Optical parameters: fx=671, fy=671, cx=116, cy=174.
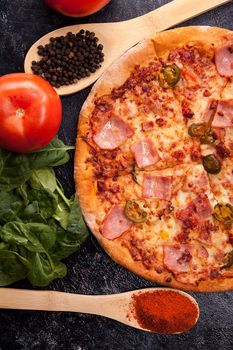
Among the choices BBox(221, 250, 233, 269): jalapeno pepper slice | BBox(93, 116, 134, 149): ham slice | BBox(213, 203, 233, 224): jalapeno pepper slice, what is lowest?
BBox(221, 250, 233, 269): jalapeno pepper slice

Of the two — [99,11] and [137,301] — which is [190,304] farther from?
[99,11]

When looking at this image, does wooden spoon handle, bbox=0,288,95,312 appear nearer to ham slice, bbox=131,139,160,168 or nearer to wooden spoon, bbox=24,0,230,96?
ham slice, bbox=131,139,160,168

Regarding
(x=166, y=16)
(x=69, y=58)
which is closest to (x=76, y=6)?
(x=69, y=58)

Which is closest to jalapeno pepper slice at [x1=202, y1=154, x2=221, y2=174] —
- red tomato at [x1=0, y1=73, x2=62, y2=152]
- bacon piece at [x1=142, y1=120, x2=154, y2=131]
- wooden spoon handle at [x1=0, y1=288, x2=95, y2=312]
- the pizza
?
the pizza

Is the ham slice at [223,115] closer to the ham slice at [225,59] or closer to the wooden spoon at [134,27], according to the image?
the ham slice at [225,59]

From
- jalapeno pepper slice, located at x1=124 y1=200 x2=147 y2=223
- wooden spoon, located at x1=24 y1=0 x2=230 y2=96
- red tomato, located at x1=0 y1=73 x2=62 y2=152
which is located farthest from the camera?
wooden spoon, located at x1=24 y1=0 x2=230 y2=96

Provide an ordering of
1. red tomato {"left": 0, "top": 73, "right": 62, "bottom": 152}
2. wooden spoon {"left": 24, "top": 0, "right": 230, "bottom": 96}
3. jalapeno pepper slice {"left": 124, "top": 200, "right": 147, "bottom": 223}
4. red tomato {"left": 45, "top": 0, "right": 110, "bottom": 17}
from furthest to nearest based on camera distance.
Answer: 1. wooden spoon {"left": 24, "top": 0, "right": 230, "bottom": 96}
2. jalapeno pepper slice {"left": 124, "top": 200, "right": 147, "bottom": 223}
3. red tomato {"left": 45, "top": 0, "right": 110, "bottom": 17}
4. red tomato {"left": 0, "top": 73, "right": 62, "bottom": 152}

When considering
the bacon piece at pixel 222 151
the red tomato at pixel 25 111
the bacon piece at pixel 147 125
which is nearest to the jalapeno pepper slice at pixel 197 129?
the bacon piece at pixel 222 151

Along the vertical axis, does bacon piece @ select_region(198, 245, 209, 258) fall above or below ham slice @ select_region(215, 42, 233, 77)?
below
